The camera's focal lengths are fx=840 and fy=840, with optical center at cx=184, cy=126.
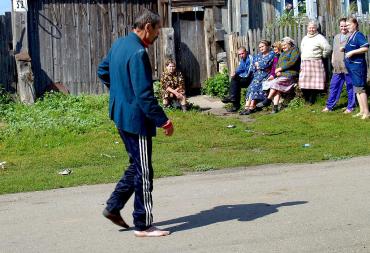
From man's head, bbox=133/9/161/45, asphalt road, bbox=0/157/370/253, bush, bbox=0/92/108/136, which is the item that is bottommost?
asphalt road, bbox=0/157/370/253

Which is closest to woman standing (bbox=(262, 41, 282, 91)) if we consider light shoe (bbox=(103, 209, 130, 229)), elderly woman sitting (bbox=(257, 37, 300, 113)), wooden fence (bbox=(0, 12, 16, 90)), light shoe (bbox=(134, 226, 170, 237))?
elderly woman sitting (bbox=(257, 37, 300, 113))

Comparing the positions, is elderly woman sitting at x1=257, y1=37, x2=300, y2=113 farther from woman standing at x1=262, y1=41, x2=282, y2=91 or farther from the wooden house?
the wooden house

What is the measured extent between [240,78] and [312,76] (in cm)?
185

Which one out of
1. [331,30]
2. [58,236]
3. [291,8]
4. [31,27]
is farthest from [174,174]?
[291,8]

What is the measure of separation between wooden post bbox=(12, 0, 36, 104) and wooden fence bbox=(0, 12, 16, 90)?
0.27 m

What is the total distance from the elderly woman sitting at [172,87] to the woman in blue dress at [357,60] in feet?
12.2

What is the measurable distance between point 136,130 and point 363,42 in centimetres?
907

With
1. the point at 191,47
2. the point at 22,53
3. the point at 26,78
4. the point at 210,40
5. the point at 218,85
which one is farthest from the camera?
the point at 191,47

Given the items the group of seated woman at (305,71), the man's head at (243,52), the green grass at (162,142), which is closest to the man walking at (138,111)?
the green grass at (162,142)

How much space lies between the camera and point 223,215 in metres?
8.22

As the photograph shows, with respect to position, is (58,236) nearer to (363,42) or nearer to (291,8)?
(363,42)

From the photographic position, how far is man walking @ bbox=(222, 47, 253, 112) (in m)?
18.2

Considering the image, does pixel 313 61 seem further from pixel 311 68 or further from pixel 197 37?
pixel 197 37

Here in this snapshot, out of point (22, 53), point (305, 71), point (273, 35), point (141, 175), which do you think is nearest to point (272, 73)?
point (305, 71)
